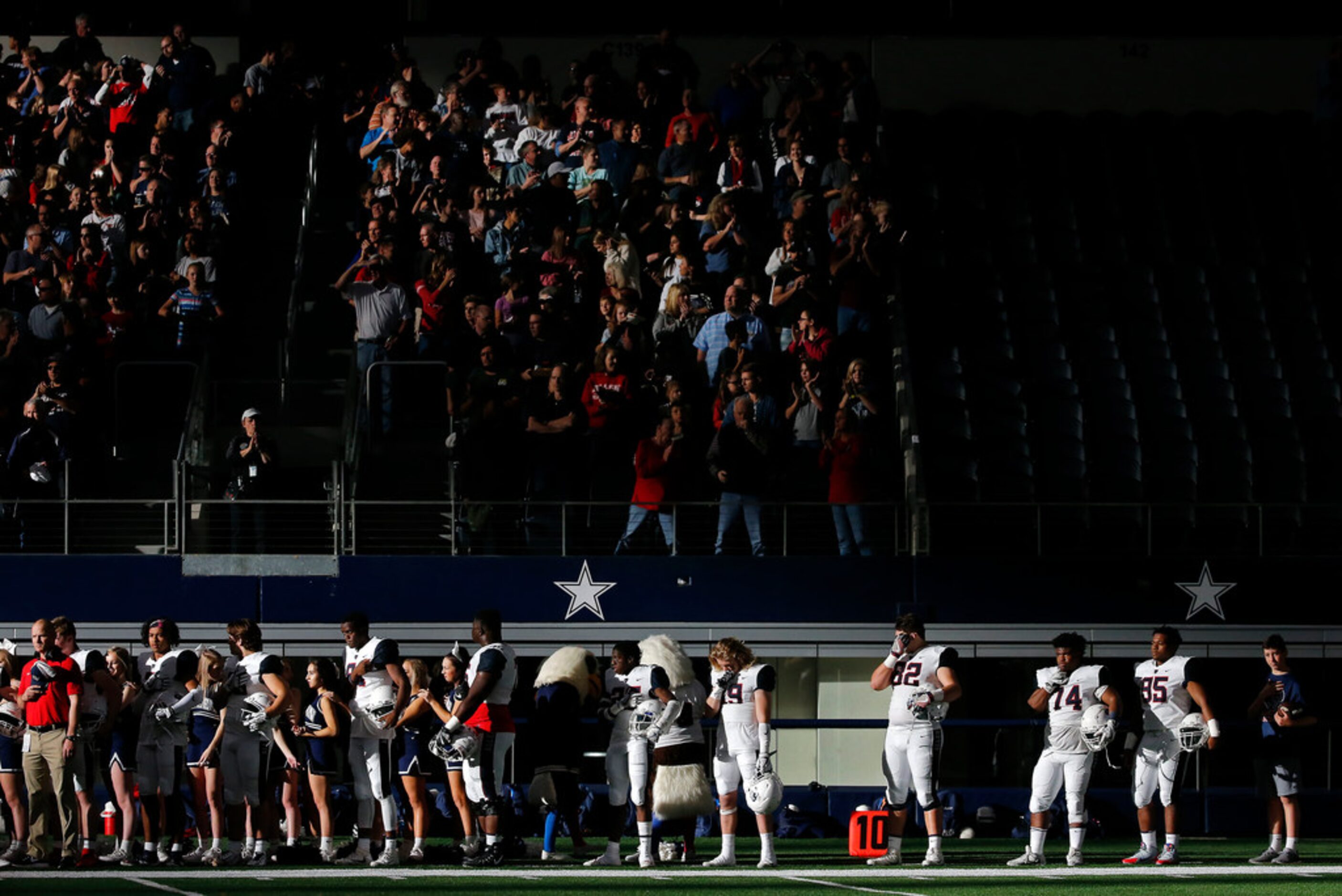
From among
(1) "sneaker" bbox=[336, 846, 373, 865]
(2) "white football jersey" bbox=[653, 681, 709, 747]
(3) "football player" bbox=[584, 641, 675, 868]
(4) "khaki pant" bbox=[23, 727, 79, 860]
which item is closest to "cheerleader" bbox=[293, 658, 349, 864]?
(1) "sneaker" bbox=[336, 846, 373, 865]

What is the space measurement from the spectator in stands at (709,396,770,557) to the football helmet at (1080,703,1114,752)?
4.31 m

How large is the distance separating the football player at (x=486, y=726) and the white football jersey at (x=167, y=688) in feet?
6.03

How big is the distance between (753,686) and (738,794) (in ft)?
12.1

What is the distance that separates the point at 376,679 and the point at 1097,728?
492 cm

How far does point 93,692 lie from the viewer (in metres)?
15.0

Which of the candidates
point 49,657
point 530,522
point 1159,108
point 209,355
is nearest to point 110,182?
point 209,355

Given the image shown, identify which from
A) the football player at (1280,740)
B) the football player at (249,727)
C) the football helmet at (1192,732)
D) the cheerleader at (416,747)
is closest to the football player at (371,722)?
the cheerleader at (416,747)

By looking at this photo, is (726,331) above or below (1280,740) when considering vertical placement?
above

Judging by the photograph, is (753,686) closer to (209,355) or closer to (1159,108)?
(209,355)

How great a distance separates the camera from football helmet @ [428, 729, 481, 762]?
1471 cm

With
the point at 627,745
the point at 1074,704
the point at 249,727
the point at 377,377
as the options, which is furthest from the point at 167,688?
the point at 1074,704

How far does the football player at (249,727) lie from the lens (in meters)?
15.0

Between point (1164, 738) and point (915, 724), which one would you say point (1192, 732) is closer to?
point (1164, 738)

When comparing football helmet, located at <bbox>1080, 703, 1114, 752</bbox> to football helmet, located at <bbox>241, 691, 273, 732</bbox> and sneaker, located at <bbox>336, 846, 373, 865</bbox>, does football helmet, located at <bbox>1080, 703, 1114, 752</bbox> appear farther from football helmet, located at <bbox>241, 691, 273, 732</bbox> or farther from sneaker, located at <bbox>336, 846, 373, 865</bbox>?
football helmet, located at <bbox>241, 691, 273, 732</bbox>
